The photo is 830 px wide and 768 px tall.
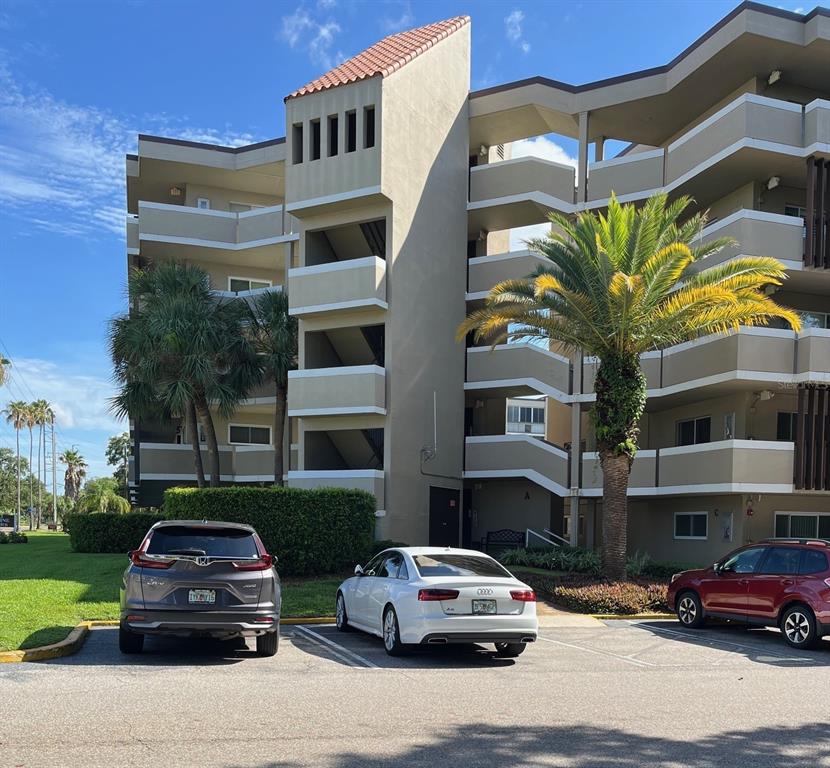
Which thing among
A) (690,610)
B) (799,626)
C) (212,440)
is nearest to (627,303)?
(690,610)

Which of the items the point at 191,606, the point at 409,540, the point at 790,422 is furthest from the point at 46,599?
the point at 790,422

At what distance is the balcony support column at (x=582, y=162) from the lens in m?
27.5

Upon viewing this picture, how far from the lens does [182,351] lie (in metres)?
27.6

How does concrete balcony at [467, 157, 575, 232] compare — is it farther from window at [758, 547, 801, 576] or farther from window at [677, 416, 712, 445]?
window at [758, 547, 801, 576]

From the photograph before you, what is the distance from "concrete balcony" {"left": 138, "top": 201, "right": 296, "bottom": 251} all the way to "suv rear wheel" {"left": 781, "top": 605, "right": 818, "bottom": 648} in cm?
2228

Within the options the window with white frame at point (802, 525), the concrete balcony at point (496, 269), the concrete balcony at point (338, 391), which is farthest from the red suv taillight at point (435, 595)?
the concrete balcony at point (496, 269)

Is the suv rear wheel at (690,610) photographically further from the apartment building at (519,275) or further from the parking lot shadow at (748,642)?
the apartment building at (519,275)

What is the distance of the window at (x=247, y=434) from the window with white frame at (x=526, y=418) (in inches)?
590

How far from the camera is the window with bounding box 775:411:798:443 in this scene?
79.0 ft

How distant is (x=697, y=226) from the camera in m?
20.5

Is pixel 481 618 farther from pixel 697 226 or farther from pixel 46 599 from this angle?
pixel 697 226

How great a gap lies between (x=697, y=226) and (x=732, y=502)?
7369mm

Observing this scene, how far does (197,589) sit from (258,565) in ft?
2.74

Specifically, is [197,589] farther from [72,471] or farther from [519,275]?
[72,471]
